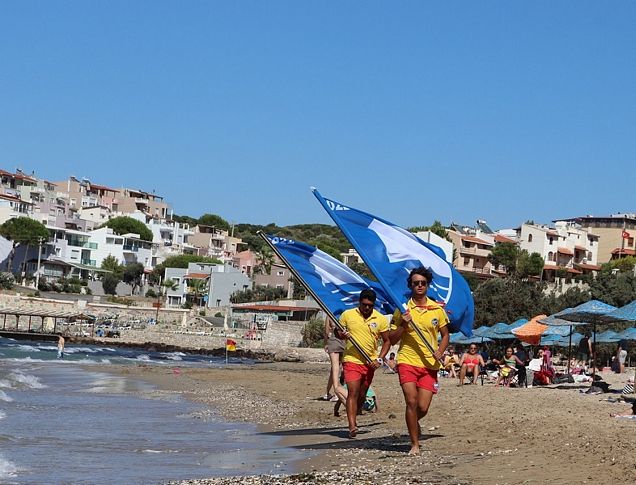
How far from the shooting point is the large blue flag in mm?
12719

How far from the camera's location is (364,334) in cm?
1203

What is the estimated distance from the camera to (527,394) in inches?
875

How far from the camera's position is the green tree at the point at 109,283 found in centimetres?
11938

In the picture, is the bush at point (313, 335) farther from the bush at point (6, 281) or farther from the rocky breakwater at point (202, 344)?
the bush at point (6, 281)

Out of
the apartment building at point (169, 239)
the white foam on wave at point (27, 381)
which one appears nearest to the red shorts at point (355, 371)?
the white foam on wave at point (27, 381)

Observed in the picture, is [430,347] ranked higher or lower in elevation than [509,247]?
lower

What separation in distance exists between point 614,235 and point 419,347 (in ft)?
423

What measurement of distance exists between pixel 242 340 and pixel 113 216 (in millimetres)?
65125

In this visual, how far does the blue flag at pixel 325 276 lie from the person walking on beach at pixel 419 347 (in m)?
3.35

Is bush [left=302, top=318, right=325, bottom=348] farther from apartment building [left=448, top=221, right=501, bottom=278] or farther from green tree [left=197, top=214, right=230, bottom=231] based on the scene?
green tree [left=197, top=214, right=230, bottom=231]

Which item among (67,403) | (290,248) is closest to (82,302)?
(67,403)

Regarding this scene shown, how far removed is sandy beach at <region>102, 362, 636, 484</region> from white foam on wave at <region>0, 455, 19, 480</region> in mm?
2109

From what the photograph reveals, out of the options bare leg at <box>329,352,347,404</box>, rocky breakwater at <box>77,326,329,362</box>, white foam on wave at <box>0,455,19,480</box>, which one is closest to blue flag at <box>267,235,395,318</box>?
bare leg at <box>329,352,347,404</box>

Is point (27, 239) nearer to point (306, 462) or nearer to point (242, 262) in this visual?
point (242, 262)
